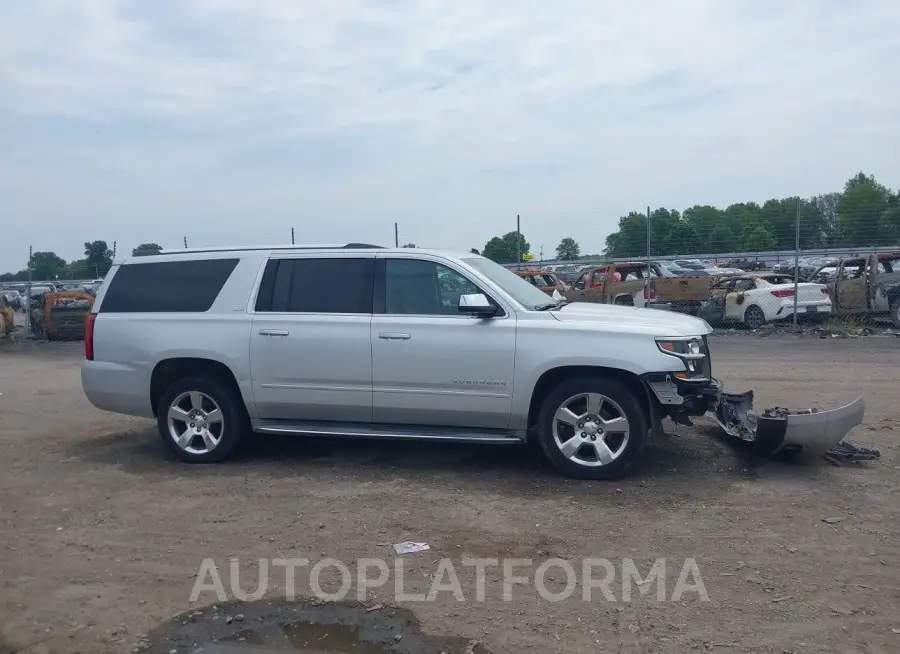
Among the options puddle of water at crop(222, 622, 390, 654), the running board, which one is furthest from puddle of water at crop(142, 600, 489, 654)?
the running board

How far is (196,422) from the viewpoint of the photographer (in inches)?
280

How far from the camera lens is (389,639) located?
389 cm

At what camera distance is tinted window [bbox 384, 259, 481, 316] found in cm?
659

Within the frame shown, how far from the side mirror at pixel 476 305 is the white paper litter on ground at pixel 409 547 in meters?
1.93

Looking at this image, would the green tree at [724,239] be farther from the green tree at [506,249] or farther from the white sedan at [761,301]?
the green tree at [506,249]

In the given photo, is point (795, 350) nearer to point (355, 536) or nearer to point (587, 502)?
point (587, 502)

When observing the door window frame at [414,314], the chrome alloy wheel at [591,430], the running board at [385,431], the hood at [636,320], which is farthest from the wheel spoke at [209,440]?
the hood at [636,320]

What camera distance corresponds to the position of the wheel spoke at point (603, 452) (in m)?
6.18

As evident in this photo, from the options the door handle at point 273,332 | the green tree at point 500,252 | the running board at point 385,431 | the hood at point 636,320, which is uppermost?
the green tree at point 500,252

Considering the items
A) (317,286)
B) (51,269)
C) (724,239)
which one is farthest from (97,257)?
(317,286)

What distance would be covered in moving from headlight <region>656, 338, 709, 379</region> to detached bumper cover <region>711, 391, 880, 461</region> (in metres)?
0.44

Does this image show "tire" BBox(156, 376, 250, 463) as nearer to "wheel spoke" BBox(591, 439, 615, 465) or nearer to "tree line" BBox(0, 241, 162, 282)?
"wheel spoke" BBox(591, 439, 615, 465)

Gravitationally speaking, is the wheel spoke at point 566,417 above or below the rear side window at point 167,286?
below

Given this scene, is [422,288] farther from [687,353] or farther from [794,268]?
[794,268]
